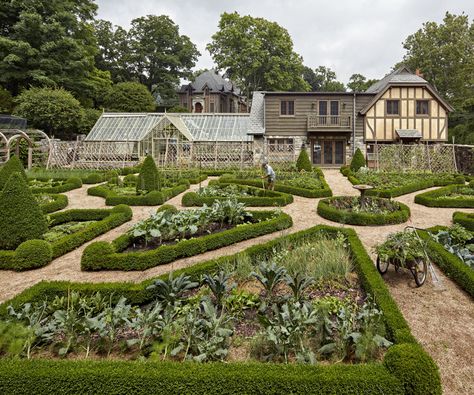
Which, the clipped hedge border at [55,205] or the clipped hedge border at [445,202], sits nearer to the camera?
the clipped hedge border at [55,205]

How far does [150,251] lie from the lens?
6855 millimetres

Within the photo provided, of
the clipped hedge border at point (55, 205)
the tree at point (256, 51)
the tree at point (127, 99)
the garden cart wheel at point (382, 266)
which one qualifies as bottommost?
the garden cart wheel at point (382, 266)

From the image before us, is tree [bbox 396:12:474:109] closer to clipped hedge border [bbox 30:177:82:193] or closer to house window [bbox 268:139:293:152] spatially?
house window [bbox 268:139:293:152]

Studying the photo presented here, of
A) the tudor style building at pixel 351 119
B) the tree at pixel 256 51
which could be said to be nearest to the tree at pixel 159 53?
the tree at pixel 256 51

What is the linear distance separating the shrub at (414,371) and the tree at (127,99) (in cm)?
3789

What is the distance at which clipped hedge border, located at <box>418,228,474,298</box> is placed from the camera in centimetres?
548

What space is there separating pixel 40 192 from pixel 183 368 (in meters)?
13.4

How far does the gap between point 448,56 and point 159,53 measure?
3628cm

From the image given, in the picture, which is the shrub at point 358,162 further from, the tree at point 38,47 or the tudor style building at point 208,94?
the tudor style building at point 208,94

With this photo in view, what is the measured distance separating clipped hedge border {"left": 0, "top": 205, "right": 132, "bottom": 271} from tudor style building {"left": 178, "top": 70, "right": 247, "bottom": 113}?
36699 millimetres

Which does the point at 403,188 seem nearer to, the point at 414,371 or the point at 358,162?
the point at 358,162

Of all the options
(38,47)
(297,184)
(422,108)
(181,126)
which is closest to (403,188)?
(297,184)

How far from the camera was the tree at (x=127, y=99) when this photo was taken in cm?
3650

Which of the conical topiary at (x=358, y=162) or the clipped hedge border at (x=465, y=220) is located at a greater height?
the conical topiary at (x=358, y=162)
